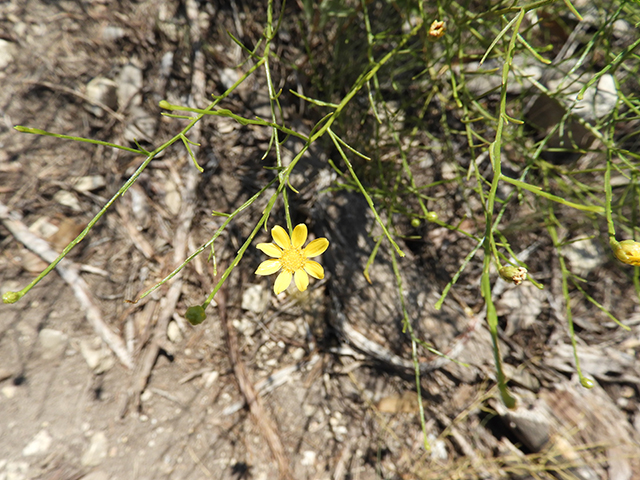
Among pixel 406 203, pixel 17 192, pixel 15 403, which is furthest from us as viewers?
pixel 406 203

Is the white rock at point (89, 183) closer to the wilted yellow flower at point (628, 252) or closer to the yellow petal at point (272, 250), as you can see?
the yellow petal at point (272, 250)

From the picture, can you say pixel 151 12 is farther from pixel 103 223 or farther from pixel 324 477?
pixel 324 477

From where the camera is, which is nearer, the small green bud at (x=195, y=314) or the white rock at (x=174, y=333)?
the small green bud at (x=195, y=314)

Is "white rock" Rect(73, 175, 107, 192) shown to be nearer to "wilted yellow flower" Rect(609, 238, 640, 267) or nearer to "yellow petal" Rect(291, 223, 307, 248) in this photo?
"yellow petal" Rect(291, 223, 307, 248)

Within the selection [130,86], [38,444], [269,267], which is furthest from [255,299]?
[130,86]

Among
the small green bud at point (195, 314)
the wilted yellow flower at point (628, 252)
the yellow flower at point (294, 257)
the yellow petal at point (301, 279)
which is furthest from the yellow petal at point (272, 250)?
Result: the wilted yellow flower at point (628, 252)

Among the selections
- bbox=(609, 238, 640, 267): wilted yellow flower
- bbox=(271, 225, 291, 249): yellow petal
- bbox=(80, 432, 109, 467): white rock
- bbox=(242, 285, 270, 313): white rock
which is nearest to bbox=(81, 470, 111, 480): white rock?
bbox=(80, 432, 109, 467): white rock

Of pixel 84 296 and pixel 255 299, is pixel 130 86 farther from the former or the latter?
pixel 255 299

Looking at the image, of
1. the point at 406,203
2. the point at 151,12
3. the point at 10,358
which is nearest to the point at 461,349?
the point at 406,203
